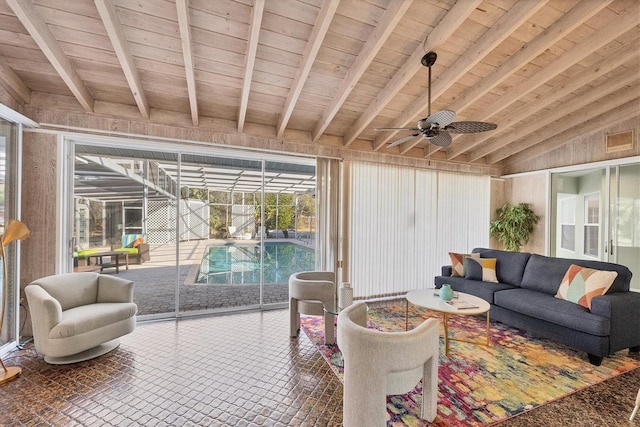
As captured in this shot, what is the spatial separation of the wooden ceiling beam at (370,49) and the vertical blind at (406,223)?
144 centimetres

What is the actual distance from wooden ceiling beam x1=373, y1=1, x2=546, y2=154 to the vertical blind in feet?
4.46

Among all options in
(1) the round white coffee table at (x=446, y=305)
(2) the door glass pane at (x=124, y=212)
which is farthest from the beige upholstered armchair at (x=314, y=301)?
(2) the door glass pane at (x=124, y=212)

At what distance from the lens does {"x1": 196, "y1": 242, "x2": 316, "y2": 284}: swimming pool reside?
4855mm

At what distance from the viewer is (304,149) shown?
14.6 ft

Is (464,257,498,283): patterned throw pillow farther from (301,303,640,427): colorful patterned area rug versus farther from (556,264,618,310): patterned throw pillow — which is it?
(556,264,618,310): patterned throw pillow

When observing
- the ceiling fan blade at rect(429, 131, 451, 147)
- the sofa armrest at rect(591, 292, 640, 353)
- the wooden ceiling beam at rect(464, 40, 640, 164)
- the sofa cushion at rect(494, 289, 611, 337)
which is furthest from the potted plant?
the ceiling fan blade at rect(429, 131, 451, 147)

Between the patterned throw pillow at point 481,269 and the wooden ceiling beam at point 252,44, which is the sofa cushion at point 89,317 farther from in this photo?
the patterned throw pillow at point 481,269

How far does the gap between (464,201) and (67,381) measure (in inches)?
247

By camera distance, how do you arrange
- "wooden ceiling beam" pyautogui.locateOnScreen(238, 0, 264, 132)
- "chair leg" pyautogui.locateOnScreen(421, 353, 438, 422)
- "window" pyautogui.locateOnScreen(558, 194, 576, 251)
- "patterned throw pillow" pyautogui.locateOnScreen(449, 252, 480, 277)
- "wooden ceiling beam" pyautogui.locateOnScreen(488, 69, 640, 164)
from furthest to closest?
"window" pyautogui.locateOnScreen(558, 194, 576, 251) → "patterned throw pillow" pyautogui.locateOnScreen(449, 252, 480, 277) → "wooden ceiling beam" pyautogui.locateOnScreen(488, 69, 640, 164) → "wooden ceiling beam" pyautogui.locateOnScreen(238, 0, 264, 132) → "chair leg" pyautogui.locateOnScreen(421, 353, 438, 422)

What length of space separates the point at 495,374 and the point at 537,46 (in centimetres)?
311

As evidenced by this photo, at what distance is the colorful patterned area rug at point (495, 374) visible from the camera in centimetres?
204

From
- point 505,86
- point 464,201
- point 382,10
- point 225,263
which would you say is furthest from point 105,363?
point 464,201

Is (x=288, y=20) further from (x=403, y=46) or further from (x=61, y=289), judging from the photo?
(x=61, y=289)

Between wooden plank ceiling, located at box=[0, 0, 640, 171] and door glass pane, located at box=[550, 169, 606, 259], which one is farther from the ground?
Answer: wooden plank ceiling, located at box=[0, 0, 640, 171]
